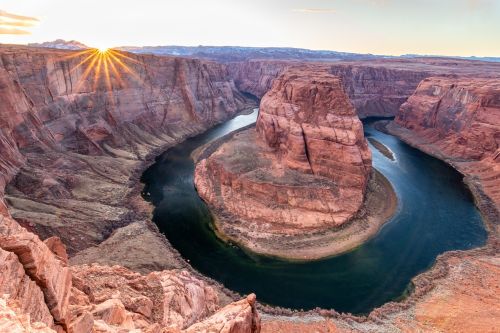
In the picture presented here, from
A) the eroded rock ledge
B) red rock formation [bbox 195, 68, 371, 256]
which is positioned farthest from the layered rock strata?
red rock formation [bbox 195, 68, 371, 256]

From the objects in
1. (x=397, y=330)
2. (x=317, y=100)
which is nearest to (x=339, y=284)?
(x=397, y=330)

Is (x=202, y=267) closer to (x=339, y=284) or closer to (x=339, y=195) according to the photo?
(x=339, y=284)

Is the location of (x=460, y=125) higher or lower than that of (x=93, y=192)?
higher

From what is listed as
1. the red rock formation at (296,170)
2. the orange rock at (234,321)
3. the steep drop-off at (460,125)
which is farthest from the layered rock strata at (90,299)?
the steep drop-off at (460,125)

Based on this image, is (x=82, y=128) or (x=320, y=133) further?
(x=82, y=128)

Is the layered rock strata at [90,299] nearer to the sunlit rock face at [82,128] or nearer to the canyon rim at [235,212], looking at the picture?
the canyon rim at [235,212]

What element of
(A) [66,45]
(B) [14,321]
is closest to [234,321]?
(B) [14,321]

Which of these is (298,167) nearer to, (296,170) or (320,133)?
(296,170)

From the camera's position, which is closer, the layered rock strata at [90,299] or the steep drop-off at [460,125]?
the layered rock strata at [90,299]
